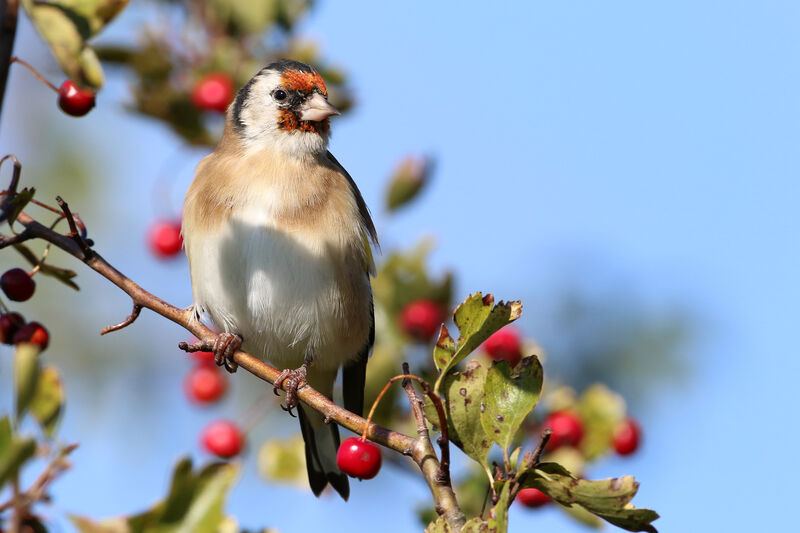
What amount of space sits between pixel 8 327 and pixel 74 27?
0.86 m

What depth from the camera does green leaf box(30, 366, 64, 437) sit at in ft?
6.90

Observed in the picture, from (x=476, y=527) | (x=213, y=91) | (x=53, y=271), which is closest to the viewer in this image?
(x=476, y=527)

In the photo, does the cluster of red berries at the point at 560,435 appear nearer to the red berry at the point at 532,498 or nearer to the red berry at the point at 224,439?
the red berry at the point at 532,498

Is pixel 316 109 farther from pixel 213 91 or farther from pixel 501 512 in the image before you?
pixel 501 512

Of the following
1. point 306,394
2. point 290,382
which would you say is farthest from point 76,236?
point 290,382

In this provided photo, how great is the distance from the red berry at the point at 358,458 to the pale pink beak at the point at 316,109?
67.9 inches

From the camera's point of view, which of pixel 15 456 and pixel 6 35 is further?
pixel 6 35

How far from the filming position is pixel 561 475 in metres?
2.13

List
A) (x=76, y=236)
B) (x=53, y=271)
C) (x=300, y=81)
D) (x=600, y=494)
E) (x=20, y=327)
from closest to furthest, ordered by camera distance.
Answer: (x=600, y=494), (x=76, y=236), (x=53, y=271), (x=20, y=327), (x=300, y=81)

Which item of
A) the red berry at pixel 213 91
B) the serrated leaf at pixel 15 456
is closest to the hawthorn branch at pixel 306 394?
the serrated leaf at pixel 15 456

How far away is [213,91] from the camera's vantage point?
4.54 metres

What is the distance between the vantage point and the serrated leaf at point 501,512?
76.5 inches

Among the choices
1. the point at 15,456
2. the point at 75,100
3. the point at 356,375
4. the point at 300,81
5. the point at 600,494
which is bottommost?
the point at 15,456

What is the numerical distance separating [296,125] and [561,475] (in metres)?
2.49
